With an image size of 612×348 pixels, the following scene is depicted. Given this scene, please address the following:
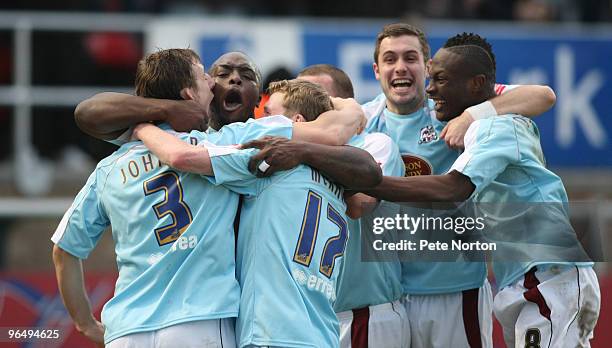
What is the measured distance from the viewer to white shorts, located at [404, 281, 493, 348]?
6699 mm

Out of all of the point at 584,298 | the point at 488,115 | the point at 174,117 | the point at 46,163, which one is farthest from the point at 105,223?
the point at 46,163

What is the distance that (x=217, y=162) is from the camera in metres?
5.24

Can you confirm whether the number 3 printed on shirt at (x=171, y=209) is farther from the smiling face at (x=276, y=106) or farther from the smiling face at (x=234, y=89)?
the smiling face at (x=234, y=89)

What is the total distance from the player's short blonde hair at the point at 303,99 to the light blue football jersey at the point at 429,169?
3.40ft

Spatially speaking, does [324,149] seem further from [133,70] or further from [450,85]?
[133,70]

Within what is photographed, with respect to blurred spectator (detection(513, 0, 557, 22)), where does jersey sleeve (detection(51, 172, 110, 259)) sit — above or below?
below

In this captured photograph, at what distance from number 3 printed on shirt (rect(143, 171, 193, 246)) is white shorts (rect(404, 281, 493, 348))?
1.99 meters

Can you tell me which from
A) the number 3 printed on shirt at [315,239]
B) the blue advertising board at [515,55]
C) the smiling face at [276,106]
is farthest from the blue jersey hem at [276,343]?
the blue advertising board at [515,55]

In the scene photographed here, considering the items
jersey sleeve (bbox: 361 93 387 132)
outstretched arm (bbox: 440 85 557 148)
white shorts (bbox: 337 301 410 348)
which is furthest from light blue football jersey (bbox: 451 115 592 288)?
jersey sleeve (bbox: 361 93 387 132)

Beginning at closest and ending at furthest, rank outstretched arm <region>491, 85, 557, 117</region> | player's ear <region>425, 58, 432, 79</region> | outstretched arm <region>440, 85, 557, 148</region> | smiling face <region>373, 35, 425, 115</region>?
outstretched arm <region>440, 85, 557, 148</region> < outstretched arm <region>491, 85, 557, 117</region> < player's ear <region>425, 58, 432, 79</region> < smiling face <region>373, 35, 425, 115</region>

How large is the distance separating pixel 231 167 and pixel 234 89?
970 mm

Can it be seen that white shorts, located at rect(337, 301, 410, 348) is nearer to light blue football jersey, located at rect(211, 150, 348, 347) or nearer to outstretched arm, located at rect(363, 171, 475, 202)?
outstretched arm, located at rect(363, 171, 475, 202)

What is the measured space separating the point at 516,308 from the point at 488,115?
3.45ft

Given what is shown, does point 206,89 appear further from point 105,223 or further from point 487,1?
point 487,1
